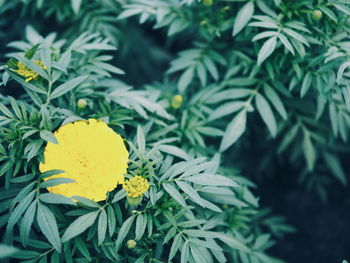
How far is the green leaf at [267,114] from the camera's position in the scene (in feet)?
5.74

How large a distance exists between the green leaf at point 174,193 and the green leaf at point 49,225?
0.39m

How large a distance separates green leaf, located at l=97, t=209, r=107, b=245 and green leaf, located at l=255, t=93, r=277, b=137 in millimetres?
842

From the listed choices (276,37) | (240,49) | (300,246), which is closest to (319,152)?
(300,246)

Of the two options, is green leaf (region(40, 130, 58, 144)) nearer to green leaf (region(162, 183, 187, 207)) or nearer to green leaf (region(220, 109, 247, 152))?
green leaf (region(162, 183, 187, 207))

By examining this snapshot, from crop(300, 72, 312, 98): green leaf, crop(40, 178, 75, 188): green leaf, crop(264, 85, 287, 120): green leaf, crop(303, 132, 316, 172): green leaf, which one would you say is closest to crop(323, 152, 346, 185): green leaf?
crop(303, 132, 316, 172): green leaf

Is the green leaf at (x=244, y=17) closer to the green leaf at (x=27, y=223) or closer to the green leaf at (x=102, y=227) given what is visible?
the green leaf at (x=102, y=227)

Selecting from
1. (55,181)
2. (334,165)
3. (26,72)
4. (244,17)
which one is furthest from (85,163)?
(334,165)

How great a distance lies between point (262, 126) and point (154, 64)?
1.07 m

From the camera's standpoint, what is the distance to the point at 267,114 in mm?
1784

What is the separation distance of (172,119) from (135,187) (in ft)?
1.93

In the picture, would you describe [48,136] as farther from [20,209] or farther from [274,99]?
[274,99]

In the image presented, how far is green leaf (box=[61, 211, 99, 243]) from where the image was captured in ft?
4.14

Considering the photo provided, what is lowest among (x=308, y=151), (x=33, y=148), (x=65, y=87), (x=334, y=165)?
(x=334, y=165)

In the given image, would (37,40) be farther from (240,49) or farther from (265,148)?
(265,148)
